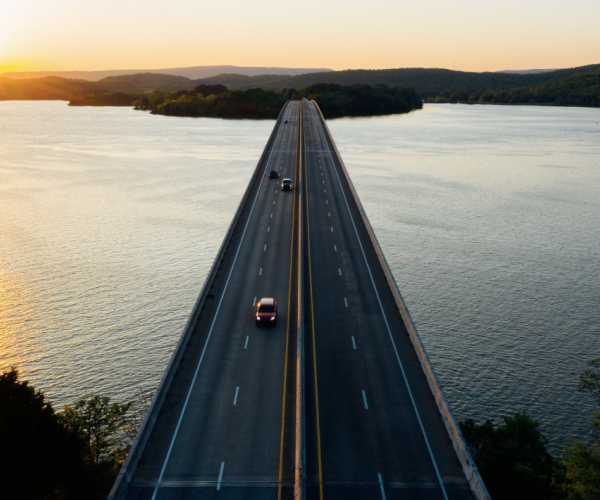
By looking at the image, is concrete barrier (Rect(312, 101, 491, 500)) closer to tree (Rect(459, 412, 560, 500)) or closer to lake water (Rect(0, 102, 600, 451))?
tree (Rect(459, 412, 560, 500))

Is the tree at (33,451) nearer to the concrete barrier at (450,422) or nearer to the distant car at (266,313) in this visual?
the distant car at (266,313)

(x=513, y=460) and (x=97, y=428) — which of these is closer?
(x=513, y=460)

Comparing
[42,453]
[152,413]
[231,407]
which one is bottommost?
[42,453]

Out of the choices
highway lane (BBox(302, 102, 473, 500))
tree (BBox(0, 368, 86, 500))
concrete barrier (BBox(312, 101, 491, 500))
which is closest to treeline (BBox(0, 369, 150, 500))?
tree (BBox(0, 368, 86, 500))

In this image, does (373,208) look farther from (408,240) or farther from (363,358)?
(363,358)

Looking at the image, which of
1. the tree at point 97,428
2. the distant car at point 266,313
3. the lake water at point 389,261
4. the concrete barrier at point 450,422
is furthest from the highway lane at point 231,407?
the concrete barrier at point 450,422

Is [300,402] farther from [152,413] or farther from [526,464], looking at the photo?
[526,464]

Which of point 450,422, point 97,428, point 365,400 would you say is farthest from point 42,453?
point 450,422
